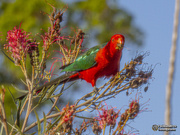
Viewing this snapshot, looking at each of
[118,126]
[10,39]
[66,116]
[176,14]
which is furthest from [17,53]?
[176,14]

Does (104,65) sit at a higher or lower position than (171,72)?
higher

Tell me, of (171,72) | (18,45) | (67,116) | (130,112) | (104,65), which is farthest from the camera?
(104,65)

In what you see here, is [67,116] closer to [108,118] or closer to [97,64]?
[108,118]

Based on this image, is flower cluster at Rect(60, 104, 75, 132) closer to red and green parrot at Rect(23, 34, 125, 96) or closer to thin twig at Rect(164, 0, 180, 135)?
thin twig at Rect(164, 0, 180, 135)

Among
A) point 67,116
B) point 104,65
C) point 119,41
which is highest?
point 119,41

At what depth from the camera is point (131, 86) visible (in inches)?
71.1

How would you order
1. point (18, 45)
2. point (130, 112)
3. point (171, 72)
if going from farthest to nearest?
point (18, 45) < point (130, 112) < point (171, 72)

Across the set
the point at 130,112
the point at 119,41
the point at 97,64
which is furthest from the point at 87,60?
the point at 130,112

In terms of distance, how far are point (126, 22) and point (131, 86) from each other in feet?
14.8

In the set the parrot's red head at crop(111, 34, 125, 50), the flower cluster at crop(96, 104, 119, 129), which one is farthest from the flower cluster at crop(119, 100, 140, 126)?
the parrot's red head at crop(111, 34, 125, 50)

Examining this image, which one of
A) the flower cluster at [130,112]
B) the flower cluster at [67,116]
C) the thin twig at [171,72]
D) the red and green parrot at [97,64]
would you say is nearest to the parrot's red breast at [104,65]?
the red and green parrot at [97,64]

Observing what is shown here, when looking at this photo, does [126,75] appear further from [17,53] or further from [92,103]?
[17,53]

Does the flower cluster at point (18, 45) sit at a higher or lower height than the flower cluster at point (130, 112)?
higher

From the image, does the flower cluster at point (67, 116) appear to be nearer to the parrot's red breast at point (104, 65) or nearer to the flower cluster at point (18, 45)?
the flower cluster at point (18, 45)
